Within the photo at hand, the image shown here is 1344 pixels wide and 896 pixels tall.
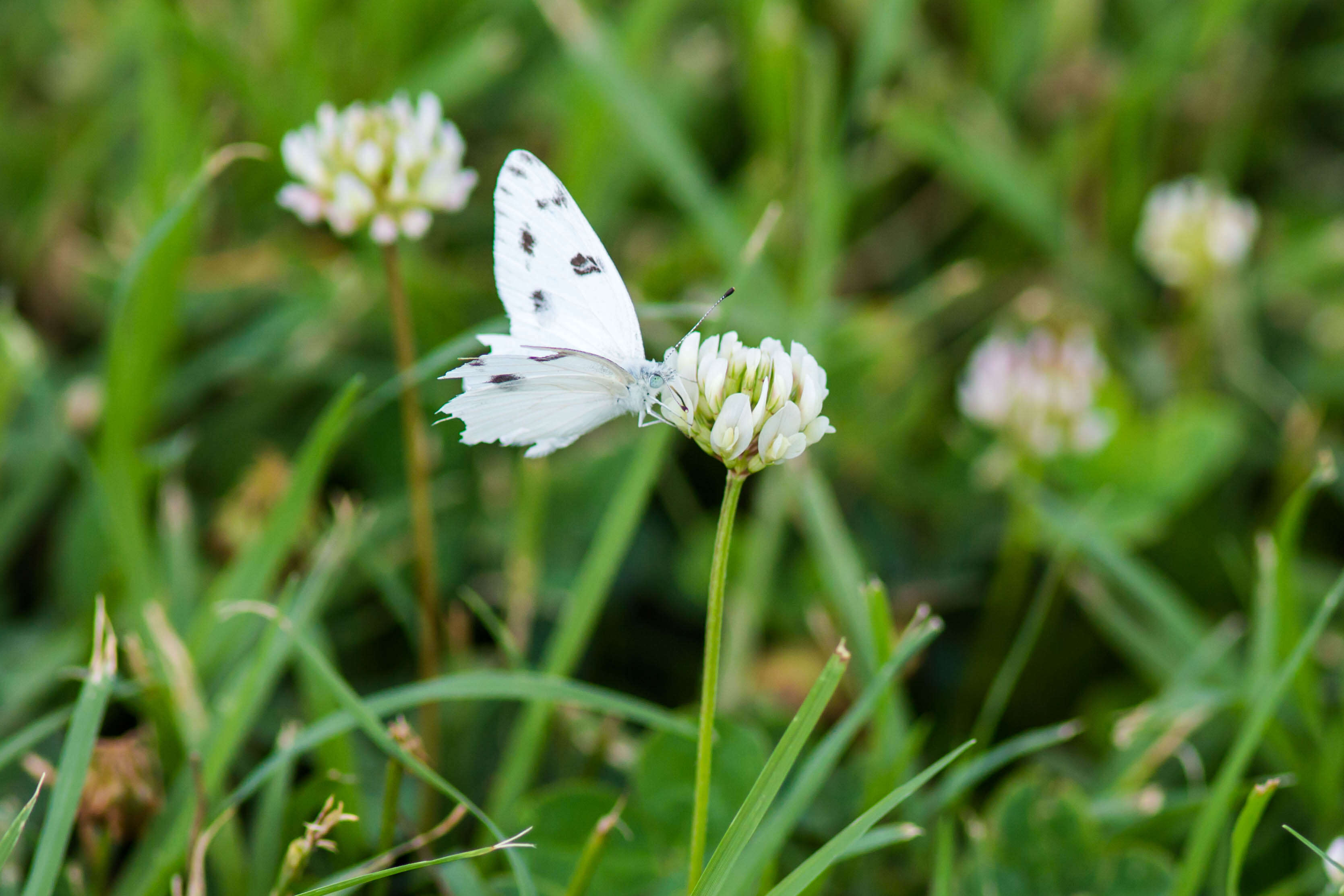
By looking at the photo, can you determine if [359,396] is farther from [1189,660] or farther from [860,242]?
[1189,660]

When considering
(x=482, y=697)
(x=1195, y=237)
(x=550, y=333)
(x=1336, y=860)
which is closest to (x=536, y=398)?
(x=550, y=333)

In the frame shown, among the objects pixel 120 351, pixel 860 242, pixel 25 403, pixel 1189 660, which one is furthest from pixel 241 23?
pixel 1189 660

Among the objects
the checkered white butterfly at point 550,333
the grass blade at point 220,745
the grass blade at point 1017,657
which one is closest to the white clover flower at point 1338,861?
the grass blade at point 1017,657

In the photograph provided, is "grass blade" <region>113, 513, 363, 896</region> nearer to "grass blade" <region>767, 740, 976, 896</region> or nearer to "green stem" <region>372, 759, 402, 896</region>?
"green stem" <region>372, 759, 402, 896</region>

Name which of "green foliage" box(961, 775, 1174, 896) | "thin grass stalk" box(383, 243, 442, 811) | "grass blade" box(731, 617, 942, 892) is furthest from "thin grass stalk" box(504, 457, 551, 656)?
"green foliage" box(961, 775, 1174, 896)

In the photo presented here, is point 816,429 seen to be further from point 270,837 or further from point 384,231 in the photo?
point 270,837
